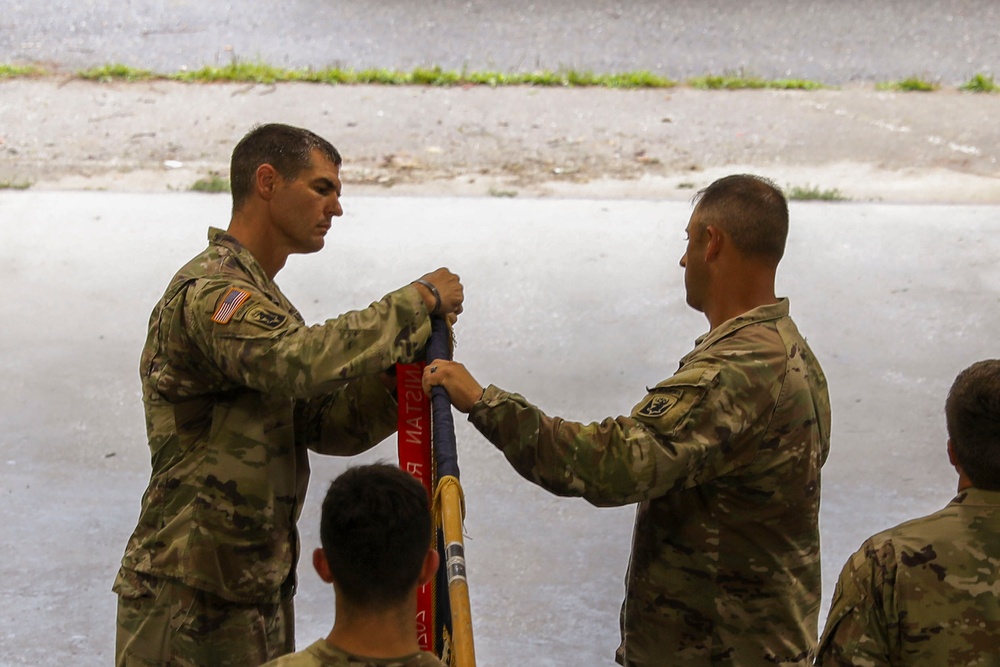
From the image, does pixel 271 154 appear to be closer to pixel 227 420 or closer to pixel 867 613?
pixel 227 420

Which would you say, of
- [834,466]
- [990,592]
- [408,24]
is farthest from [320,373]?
[408,24]

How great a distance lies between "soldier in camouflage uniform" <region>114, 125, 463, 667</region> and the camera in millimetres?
2883

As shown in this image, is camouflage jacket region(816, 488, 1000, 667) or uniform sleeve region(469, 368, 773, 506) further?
uniform sleeve region(469, 368, 773, 506)

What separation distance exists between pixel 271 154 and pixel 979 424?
187 centimetres

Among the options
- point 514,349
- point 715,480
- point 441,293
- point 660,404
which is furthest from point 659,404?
point 514,349

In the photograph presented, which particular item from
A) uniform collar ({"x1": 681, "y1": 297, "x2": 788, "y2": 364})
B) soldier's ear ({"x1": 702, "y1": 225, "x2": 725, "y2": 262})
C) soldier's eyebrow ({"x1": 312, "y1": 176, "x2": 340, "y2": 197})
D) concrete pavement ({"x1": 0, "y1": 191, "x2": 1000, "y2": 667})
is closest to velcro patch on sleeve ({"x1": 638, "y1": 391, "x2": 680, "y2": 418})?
uniform collar ({"x1": 681, "y1": 297, "x2": 788, "y2": 364})

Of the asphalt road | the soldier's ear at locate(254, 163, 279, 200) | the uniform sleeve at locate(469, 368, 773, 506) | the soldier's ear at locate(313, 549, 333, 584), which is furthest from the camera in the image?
the asphalt road

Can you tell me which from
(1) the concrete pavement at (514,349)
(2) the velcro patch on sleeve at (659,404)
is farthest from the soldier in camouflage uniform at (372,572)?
(1) the concrete pavement at (514,349)

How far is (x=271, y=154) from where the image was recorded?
10.7ft

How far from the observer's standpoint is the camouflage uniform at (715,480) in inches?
110

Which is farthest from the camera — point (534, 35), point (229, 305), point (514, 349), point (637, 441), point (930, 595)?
point (534, 35)

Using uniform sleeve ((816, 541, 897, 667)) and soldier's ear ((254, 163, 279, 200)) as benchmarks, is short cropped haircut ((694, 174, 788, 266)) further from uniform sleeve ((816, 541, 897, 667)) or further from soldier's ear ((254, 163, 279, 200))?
soldier's ear ((254, 163, 279, 200))

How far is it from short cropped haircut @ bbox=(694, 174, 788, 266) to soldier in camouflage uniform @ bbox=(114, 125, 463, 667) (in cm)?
67

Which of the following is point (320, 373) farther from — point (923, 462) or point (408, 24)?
point (408, 24)
